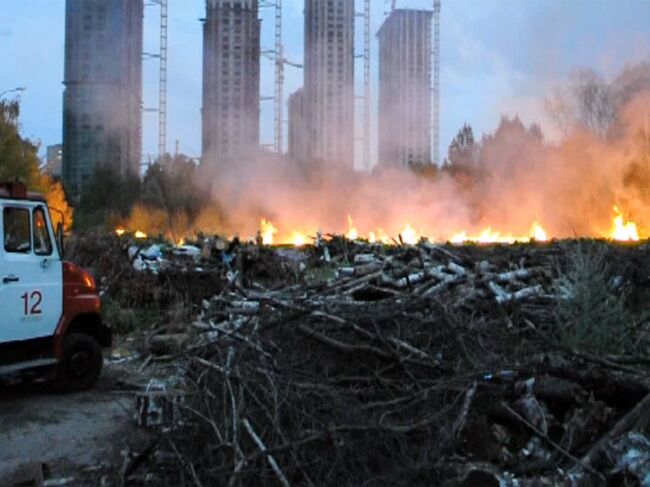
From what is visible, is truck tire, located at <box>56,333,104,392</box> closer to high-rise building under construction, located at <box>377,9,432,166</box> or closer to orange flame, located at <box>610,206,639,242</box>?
orange flame, located at <box>610,206,639,242</box>

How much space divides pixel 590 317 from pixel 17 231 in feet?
20.7

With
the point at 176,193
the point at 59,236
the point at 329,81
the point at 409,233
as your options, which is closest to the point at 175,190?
the point at 176,193

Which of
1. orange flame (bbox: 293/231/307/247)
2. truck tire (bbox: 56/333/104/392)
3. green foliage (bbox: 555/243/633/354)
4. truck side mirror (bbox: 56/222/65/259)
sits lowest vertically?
truck tire (bbox: 56/333/104/392)

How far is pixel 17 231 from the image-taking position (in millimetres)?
8117

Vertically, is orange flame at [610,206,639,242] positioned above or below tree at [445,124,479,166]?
below

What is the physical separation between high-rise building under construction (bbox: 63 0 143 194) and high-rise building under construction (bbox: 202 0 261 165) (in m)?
3.99

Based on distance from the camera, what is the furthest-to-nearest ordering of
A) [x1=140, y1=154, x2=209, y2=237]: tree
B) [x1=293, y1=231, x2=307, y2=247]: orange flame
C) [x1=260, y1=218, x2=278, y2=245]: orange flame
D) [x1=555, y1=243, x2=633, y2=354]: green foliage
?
1. [x1=140, y1=154, x2=209, y2=237]: tree
2. [x1=260, y1=218, x2=278, y2=245]: orange flame
3. [x1=293, y1=231, x2=307, y2=247]: orange flame
4. [x1=555, y1=243, x2=633, y2=354]: green foliage

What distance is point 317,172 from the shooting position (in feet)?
129

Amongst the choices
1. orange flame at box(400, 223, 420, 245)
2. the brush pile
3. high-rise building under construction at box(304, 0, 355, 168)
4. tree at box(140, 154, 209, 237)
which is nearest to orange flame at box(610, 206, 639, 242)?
orange flame at box(400, 223, 420, 245)

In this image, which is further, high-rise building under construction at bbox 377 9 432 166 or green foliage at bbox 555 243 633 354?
high-rise building under construction at bbox 377 9 432 166

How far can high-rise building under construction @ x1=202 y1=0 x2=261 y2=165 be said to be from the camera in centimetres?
3856

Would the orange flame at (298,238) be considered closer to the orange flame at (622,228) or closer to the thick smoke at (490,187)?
the thick smoke at (490,187)

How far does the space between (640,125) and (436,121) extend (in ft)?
40.3

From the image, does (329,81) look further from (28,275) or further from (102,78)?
(28,275)
